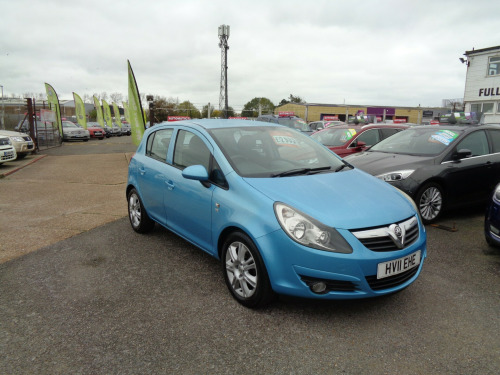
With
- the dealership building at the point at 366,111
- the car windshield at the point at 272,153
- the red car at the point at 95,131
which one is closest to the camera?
the car windshield at the point at 272,153

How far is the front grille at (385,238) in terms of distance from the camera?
2.72 metres

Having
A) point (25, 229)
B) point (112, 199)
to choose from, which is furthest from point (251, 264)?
point (112, 199)

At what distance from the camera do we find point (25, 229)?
17.6 ft

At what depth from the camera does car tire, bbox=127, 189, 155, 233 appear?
15.9ft

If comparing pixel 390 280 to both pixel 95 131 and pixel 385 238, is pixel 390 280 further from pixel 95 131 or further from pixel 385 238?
pixel 95 131

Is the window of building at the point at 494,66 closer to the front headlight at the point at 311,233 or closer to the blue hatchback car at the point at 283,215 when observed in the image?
the blue hatchback car at the point at 283,215

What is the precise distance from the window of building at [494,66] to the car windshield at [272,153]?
2757cm

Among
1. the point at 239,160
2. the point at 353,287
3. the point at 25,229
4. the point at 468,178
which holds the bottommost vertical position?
the point at 25,229

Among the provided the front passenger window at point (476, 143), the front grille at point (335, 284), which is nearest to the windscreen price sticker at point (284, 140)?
the front grille at point (335, 284)

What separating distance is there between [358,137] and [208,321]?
687 cm

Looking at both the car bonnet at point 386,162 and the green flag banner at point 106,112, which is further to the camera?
the green flag banner at point 106,112

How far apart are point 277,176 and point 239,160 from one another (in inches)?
15.9

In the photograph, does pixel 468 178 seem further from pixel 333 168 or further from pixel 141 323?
pixel 141 323

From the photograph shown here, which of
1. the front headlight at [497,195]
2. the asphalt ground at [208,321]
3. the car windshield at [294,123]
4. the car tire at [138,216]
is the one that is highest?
the car windshield at [294,123]
